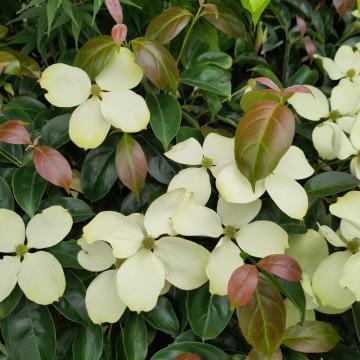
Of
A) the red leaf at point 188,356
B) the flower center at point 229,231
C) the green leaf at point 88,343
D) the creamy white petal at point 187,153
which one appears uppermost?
the creamy white petal at point 187,153

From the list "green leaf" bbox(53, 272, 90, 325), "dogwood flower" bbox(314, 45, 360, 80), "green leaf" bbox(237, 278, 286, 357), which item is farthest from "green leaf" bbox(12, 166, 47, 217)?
"dogwood flower" bbox(314, 45, 360, 80)

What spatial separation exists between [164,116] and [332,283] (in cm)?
34

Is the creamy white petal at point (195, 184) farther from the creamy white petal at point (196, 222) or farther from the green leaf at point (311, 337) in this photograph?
the green leaf at point (311, 337)

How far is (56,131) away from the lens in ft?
2.67

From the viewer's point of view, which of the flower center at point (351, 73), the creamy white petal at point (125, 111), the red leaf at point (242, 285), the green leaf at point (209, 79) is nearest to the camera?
the red leaf at point (242, 285)

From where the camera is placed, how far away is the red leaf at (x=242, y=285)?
2.10 feet

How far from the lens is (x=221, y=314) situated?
28.3 inches

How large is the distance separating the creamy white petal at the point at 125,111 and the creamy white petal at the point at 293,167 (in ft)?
0.65

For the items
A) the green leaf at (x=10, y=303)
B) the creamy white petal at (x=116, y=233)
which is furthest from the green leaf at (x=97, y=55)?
the green leaf at (x=10, y=303)

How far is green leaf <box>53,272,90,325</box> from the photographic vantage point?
2.41ft

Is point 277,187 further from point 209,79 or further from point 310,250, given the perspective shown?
point 209,79

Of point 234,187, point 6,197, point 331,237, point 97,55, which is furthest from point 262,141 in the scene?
point 6,197

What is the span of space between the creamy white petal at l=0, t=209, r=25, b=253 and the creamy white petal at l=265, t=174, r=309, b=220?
13.6 inches

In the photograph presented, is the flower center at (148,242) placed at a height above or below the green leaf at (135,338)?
above
